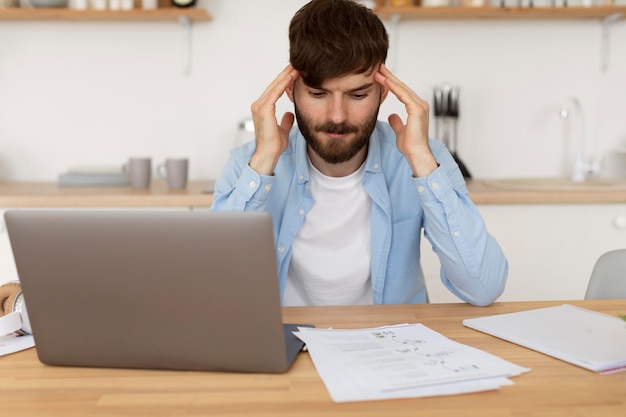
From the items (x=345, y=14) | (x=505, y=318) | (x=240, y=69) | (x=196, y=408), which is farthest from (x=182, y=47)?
(x=196, y=408)

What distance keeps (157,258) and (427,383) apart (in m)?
0.39

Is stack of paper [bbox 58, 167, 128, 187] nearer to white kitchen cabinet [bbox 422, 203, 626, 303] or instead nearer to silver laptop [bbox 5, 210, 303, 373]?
white kitchen cabinet [bbox 422, 203, 626, 303]

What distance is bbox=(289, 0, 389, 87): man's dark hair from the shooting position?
1632 mm

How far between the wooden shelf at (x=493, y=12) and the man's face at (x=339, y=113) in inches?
51.4

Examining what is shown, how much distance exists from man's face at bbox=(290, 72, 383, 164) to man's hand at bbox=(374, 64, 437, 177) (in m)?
0.06

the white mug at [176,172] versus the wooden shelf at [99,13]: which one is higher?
the wooden shelf at [99,13]

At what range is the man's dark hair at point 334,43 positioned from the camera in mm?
Answer: 1632

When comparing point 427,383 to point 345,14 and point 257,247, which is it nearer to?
point 257,247

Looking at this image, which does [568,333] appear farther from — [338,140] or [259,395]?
[338,140]

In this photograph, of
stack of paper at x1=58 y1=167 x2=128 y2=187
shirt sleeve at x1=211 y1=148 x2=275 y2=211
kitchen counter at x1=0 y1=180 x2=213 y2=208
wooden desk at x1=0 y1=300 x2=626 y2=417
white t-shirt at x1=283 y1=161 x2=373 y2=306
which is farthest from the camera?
stack of paper at x1=58 y1=167 x2=128 y2=187

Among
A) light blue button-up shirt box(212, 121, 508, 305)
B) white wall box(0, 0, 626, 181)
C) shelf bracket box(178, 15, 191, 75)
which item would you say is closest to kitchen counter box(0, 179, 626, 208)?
white wall box(0, 0, 626, 181)

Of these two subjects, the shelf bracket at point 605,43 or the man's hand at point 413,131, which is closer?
the man's hand at point 413,131

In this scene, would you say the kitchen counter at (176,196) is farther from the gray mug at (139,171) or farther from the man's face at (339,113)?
the man's face at (339,113)

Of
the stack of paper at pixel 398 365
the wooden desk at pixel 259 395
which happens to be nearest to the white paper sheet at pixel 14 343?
the wooden desk at pixel 259 395
